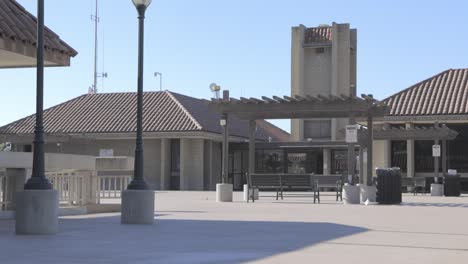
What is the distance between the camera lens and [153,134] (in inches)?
1711

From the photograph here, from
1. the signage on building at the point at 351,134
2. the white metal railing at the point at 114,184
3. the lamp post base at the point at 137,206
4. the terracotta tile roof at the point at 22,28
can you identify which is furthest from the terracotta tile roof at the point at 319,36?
the lamp post base at the point at 137,206

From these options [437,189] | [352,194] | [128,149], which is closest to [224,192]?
[352,194]

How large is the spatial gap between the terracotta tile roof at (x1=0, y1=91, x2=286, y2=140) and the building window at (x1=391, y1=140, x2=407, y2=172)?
1072cm

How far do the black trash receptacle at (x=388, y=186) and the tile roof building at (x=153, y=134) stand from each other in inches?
774

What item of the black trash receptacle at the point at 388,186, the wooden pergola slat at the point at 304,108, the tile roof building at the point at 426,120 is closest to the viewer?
the black trash receptacle at the point at 388,186

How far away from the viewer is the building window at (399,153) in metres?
38.6

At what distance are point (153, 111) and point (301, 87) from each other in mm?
10500

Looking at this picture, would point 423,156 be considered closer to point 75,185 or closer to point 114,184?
point 114,184

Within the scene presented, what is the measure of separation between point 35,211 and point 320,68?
41.1 m

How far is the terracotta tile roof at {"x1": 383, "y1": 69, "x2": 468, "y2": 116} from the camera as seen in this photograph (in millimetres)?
36656

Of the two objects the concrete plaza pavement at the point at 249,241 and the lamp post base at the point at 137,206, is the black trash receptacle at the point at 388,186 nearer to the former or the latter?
the concrete plaza pavement at the point at 249,241

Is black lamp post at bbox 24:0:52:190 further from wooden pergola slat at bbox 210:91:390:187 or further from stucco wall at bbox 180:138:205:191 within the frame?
stucco wall at bbox 180:138:205:191

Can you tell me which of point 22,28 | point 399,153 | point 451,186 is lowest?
point 451,186

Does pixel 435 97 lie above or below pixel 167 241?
above
